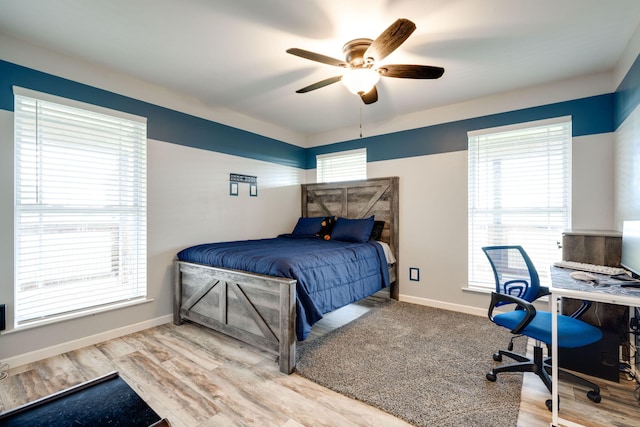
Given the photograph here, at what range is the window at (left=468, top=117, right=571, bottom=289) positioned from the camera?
2986 millimetres

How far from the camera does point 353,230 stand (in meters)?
3.84

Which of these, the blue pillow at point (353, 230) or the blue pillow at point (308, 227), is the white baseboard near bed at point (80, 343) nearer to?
the blue pillow at point (308, 227)

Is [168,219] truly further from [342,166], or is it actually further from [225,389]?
[342,166]

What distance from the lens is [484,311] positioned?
3338mm

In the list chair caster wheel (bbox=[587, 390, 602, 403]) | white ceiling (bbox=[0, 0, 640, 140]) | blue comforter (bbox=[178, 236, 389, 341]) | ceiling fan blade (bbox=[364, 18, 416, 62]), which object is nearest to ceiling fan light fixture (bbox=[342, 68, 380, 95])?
ceiling fan blade (bbox=[364, 18, 416, 62])

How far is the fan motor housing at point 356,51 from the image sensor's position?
218cm

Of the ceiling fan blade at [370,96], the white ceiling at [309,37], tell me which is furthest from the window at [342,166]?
the ceiling fan blade at [370,96]

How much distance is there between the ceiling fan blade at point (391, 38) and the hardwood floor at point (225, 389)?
2.30 metres

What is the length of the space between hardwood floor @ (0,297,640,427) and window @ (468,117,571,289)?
57.2 inches

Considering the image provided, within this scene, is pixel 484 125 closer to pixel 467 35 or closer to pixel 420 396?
pixel 467 35

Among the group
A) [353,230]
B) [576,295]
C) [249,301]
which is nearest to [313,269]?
[249,301]

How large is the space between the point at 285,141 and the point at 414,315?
324 centimetres

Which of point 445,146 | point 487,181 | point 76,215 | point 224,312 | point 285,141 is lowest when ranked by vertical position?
point 224,312

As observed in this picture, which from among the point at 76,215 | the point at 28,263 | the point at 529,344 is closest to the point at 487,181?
the point at 529,344
